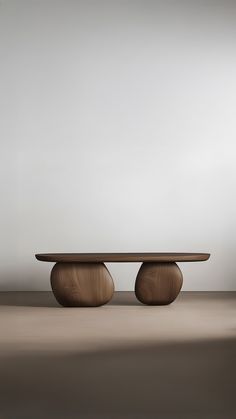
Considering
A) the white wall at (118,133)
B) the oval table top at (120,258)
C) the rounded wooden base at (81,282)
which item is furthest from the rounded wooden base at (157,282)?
the white wall at (118,133)

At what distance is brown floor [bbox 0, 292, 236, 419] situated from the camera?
1.69 metres

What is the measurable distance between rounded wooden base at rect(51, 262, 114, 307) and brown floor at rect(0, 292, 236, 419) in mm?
169

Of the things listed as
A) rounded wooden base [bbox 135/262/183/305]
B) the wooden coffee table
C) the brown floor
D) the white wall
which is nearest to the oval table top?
the wooden coffee table

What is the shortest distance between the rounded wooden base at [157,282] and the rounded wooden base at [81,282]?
0.21 metres

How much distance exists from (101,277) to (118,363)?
1.93 meters

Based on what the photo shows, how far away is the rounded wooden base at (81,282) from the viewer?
13.9 feet

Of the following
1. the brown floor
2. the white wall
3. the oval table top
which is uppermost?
the white wall

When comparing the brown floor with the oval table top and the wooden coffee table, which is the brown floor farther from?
the oval table top

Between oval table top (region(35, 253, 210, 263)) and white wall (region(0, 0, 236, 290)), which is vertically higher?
white wall (region(0, 0, 236, 290))

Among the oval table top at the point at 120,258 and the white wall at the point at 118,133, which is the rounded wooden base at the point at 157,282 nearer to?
the oval table top at the point at 120,258

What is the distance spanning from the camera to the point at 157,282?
14.2 feet

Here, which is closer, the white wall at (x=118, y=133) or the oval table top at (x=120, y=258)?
the oval table top at (x=120, y=258)

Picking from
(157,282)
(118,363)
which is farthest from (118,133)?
(118,363)

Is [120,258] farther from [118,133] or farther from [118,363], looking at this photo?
[118,363]
